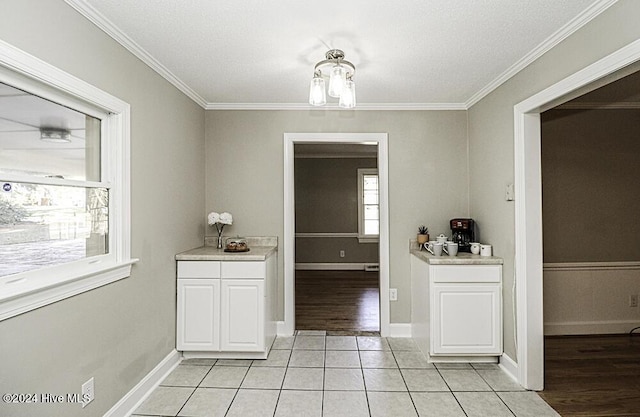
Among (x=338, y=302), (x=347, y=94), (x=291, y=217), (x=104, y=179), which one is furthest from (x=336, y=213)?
(x=104, y=179)

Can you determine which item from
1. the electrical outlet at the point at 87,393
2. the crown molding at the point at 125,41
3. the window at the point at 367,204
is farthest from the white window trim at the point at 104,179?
the window at the point at 367,204

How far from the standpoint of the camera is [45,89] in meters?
1.69

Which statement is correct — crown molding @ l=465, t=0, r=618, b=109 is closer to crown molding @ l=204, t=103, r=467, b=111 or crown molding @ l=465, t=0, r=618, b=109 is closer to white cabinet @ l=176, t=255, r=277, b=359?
crown molding @ l=204, t=103, r=467, b=111

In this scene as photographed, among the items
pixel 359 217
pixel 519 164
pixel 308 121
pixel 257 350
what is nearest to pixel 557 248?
pixel 519 164

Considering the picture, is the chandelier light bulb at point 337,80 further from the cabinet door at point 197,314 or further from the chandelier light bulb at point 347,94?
the cabinet door at point 197,314

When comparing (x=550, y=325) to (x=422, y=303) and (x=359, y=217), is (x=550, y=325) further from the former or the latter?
(x=359, y=217)

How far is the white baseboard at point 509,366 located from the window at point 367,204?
4.59m

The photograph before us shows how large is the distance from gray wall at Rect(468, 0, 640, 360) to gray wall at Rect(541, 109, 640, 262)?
808 millimetres

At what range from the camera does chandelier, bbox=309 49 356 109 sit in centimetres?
224

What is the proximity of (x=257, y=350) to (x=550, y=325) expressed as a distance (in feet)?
9.61

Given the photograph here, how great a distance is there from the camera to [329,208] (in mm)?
7574

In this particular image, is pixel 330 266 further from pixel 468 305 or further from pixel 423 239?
pixel 468 305

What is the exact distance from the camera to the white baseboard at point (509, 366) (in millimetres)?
2742

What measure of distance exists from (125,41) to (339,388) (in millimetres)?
2701
